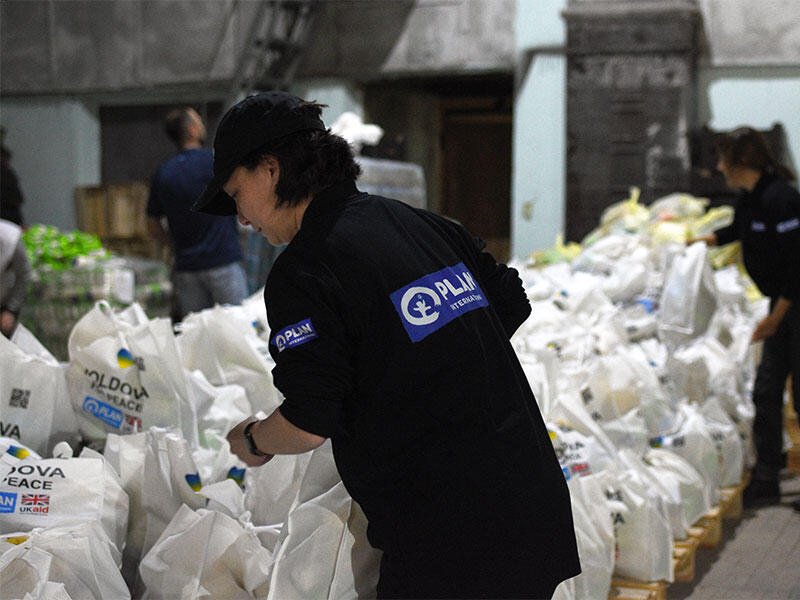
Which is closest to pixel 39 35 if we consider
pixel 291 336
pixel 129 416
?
pixel 129 416

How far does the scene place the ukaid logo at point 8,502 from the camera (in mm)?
2150

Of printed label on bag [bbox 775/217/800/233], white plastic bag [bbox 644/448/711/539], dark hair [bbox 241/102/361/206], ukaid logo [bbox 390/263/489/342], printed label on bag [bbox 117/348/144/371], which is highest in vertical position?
dark hair [bbox 241/102/361/206]

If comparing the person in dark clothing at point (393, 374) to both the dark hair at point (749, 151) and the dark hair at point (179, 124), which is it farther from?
the dark hair at point (179, 124)

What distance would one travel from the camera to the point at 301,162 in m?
1.63

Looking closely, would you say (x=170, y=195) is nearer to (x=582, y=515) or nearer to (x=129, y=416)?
(x=129, y=416)

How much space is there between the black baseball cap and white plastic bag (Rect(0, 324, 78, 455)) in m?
1.17

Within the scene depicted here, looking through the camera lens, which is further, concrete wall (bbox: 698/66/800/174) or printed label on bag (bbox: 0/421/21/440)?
concrete wall (bbox: 698/66/800/174)

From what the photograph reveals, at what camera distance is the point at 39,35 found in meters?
11.4

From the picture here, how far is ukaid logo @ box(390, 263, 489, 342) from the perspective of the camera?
5.13ft

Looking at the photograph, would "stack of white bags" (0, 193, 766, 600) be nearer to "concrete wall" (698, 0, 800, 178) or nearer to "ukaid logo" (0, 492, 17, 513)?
"ukaid logo" (0, 492, 17, 513)

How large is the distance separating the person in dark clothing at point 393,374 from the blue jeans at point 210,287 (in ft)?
11.6

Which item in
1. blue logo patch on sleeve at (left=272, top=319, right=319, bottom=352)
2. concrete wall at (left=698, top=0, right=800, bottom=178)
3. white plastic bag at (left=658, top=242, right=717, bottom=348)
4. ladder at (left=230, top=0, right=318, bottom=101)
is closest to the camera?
blue logo patch on sleeve at (left=272, top=319, right=319, bottom=352)

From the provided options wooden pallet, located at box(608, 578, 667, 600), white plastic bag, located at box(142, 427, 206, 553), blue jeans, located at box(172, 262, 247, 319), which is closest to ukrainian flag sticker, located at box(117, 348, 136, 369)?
white plastic bag, located at box(142, 427, 206, 553)

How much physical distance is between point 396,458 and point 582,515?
1.23m
